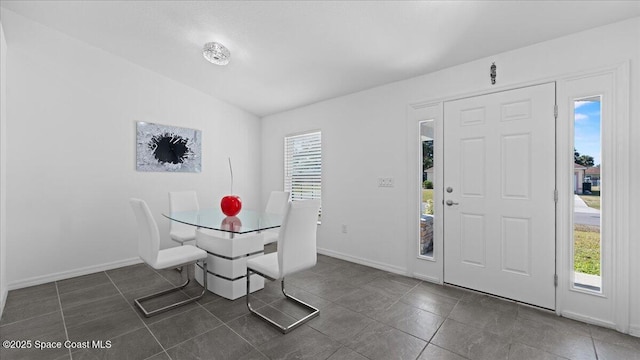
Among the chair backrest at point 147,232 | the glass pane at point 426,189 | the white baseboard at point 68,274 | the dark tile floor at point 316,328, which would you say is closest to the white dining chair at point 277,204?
the dark tile floor at point 316,328

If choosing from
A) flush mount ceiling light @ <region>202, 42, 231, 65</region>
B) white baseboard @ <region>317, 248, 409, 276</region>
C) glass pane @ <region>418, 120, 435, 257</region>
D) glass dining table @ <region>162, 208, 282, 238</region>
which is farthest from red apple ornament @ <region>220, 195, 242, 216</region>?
glass pane @ <region>418, 120, 435, 257</region>

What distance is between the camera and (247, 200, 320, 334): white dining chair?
2074 mm

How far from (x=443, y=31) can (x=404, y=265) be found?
2552 mm

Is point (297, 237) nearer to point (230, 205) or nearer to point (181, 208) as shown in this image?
point (230, 205)

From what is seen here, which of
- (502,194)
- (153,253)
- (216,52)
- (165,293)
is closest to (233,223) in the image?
(153,253)

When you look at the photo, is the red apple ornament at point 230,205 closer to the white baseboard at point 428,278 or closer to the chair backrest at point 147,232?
the chair backrest at point 147,232

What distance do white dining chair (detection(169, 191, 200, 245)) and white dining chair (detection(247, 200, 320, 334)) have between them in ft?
4.64

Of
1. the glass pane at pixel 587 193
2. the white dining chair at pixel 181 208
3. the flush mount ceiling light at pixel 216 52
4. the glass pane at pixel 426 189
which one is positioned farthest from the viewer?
the white dining chair at pixel 181 208

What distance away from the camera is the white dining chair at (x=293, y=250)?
207 cm

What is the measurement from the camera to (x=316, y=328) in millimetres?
2125

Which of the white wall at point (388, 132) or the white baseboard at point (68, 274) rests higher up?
the white wall at point (388, 132)

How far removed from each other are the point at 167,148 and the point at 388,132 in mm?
3201

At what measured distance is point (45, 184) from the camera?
305cm

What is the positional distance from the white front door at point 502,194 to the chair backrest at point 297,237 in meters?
1.66
